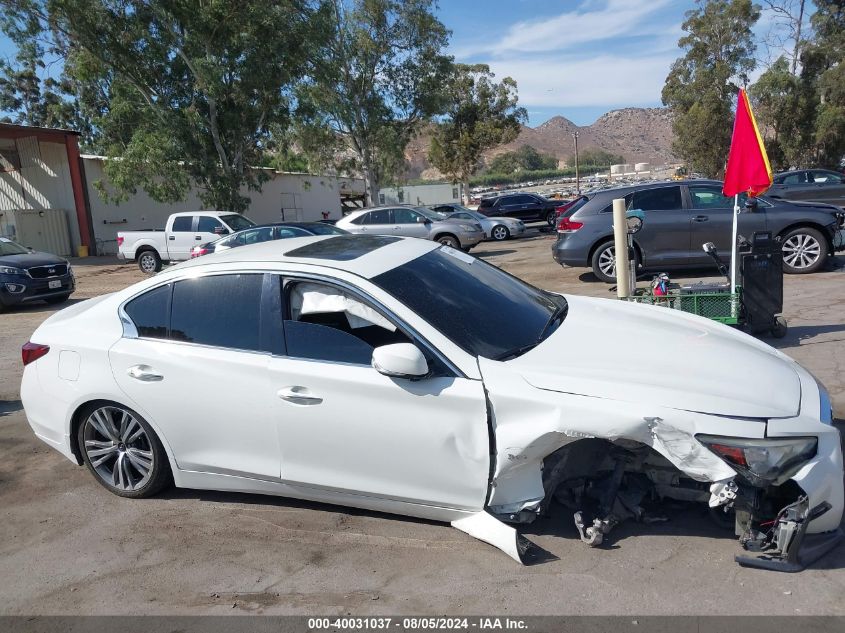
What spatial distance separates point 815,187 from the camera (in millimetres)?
19188

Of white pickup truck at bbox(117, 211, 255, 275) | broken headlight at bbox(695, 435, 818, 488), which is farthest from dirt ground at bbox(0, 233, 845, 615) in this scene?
white pickup truck at bbox(117, 211, 255, 275)

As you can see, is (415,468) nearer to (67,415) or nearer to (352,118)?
(67,415)

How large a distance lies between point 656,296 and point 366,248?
379 cm

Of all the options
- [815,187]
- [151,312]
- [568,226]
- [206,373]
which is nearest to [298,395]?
[206,373]

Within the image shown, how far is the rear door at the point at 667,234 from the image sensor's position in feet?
36.5

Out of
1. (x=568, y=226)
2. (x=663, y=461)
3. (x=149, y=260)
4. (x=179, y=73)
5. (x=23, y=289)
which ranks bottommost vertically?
(x=663, y=461)

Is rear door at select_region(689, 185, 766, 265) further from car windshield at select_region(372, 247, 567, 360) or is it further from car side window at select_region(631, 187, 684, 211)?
car windshield at select_region(372, 247, 567, 360)

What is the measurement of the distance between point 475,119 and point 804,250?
31.7 m

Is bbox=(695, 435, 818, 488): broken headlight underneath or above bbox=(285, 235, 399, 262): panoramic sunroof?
underneath

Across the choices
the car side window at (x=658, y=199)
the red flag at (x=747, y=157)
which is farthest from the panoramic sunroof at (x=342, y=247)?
the car side window at (x=658, y=199)

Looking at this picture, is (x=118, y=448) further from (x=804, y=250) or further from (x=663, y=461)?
(x=804, y=250)

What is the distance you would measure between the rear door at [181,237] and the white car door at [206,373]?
52.8ft

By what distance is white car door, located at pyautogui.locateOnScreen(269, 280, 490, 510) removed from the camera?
132 inches

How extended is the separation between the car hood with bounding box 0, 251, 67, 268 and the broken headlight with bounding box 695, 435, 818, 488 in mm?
13239
